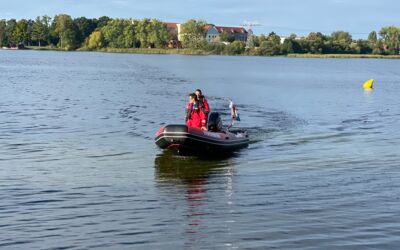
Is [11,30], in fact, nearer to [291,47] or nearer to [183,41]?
[183,41]

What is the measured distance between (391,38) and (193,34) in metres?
57.0

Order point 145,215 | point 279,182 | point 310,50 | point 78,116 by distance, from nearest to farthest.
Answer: point 145,215 → point 279,182 → point 78,116 → point 310,50

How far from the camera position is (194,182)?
44.1 ft

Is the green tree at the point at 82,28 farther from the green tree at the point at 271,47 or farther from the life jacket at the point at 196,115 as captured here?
the life jacket at the point at 196,115

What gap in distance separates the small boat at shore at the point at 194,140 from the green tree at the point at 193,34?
5212 inches

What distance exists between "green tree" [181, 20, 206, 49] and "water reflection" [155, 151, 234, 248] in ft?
438

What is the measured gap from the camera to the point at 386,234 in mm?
9578

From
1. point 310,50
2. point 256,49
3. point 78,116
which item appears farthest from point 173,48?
point 78,116

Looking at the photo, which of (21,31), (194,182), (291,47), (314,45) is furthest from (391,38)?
(194,182)

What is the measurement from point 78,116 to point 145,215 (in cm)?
1591

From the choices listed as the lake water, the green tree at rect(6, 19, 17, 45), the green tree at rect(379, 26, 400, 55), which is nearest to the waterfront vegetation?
the green tree at rect(379, 26, 400, 55)

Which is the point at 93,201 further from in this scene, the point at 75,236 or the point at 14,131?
the point at 14,131

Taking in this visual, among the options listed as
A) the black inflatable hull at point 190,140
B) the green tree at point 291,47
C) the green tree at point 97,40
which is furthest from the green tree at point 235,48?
the black inflatable hull at point 190,140

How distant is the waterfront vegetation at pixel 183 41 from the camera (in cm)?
14500
